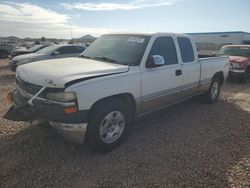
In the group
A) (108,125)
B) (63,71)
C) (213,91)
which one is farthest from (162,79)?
(213,91)

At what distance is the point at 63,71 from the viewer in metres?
3.77

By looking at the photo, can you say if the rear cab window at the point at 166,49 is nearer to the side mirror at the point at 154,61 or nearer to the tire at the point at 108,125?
the side mirror at the point at 154,61

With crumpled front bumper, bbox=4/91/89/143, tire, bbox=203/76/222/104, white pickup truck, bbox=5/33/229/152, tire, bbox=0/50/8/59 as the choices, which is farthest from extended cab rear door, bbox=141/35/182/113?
tire, bbox=0/50/8/59

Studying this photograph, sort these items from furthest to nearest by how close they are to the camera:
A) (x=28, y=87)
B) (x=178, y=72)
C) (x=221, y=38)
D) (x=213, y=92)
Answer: (x=221, y=38) < (x=213, y=92) < (x=178, y=72) < (x=28, y=87)

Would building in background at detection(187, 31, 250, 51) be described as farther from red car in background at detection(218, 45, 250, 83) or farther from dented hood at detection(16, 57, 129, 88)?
dented hood at detection(16, 57, 129, 88)

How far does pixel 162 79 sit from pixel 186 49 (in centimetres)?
136

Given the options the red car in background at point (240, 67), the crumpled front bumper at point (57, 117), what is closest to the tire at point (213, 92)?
the red car in background at point (240, 67)

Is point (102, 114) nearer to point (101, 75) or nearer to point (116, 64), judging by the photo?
point (101, 75)

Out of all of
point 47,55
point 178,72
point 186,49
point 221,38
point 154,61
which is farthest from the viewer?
point 221,38

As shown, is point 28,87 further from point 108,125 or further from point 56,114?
point 108,125

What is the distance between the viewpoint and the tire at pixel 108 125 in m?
3.74

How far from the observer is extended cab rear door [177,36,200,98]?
5523mm

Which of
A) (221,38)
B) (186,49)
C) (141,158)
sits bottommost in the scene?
(141,158)

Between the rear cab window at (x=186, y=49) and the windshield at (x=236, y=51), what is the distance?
716 centimetres
